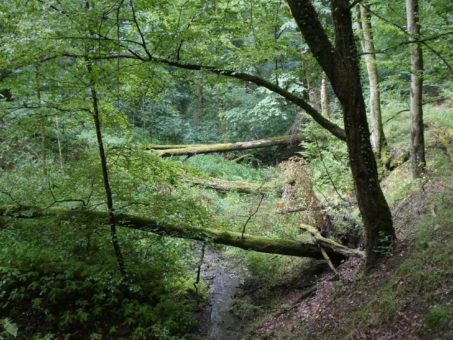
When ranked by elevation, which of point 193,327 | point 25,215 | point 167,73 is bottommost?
point 193,327

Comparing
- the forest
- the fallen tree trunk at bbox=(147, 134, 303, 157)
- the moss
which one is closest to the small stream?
the forest

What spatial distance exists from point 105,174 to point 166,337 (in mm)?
2730

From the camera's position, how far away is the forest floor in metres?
4.27

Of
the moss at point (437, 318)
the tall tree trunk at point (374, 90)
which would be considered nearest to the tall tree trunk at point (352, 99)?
the moss at point (437, 318)

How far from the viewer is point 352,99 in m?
5.45

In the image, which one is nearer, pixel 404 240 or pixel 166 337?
pixel 404 240

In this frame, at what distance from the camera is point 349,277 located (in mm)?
6336

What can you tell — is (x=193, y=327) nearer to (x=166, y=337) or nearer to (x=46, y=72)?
(x=166, y=337)

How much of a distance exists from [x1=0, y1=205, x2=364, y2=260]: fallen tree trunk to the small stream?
1.08 m

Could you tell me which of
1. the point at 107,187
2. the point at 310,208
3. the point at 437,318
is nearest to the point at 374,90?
the point at 310,208

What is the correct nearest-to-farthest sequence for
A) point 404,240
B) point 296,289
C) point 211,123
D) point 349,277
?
point 404,240 < point 349,277 < point 296,289 < point 211,123

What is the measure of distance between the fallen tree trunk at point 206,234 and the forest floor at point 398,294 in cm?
47

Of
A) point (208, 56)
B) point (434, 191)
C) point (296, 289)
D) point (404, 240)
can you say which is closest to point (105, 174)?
point (208, 56)

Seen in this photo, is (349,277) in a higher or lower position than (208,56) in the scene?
lower
